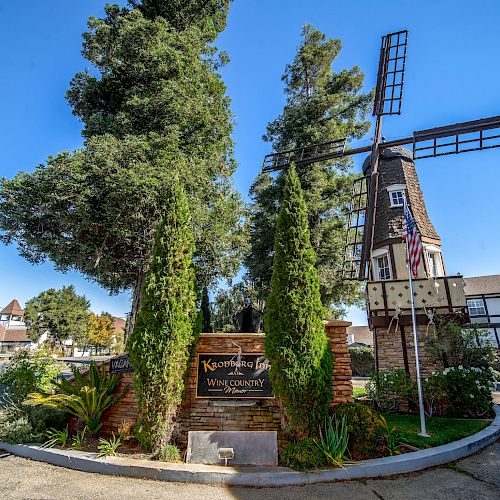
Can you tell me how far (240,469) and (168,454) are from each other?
124 centimetres

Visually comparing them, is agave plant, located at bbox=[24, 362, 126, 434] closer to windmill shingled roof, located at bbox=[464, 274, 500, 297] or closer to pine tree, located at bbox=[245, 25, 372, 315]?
pine tree, located at bbox=[245, 25, 372, 315]

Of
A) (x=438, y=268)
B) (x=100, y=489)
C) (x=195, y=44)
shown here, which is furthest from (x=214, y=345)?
(x=195, y=44)

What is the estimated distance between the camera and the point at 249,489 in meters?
4.36

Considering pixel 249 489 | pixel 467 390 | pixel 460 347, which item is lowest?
pixel 249 489

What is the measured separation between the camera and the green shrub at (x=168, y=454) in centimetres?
508

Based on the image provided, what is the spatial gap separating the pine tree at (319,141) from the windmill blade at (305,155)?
3.11ft

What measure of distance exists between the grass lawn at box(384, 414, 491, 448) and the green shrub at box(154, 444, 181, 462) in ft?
12.7

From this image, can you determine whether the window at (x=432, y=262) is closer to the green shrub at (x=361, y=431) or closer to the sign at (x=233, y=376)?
the green shrub at (x=361, y=431)

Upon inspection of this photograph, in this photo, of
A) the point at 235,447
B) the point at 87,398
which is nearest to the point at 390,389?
the point at 235,447

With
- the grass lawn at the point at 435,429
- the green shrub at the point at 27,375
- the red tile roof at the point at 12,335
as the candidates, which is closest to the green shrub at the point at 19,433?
the green shrub at the point at 27,375

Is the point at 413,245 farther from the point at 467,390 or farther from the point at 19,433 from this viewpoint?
the point at 19,433

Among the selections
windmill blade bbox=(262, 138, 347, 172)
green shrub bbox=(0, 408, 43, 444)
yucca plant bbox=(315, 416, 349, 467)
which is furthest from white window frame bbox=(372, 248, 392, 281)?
green shrub bbox=(0, 408, 43, 444)

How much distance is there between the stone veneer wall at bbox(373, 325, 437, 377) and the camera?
33.3 ft

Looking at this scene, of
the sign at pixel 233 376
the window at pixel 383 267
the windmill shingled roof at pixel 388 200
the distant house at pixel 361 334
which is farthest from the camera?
the distant house at pixel 361 334
